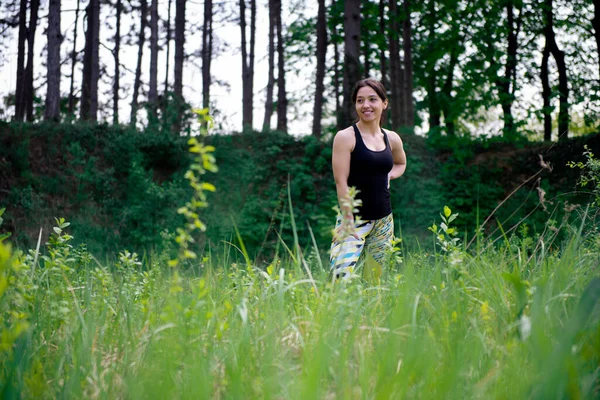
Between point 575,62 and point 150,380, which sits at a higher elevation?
point 575,62

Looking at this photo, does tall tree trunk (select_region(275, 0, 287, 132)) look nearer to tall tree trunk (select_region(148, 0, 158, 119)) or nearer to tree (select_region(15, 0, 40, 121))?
tall tree trunk (select_region(148, 0, 158, 119))

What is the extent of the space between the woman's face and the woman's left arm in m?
0.35

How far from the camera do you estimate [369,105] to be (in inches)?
157

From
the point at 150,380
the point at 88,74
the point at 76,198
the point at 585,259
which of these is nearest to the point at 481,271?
the point at 585,259

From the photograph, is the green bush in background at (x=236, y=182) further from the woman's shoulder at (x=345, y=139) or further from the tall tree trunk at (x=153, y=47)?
the woman's shoulder at (x=345, y=139)

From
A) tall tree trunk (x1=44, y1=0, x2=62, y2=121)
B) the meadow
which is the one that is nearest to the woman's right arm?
the meadow

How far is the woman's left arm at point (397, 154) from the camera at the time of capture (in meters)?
4.36

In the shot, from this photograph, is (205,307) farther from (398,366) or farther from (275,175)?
(275,175)

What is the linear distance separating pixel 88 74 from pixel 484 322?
65.9 feet

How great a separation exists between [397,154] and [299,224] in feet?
24.6

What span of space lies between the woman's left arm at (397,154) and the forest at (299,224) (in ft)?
1.85

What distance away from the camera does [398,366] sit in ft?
5.59

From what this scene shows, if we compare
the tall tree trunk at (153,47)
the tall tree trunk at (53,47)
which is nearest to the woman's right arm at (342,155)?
the tall tree trunk at (53,47)

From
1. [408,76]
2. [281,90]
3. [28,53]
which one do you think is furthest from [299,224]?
[28,53]
